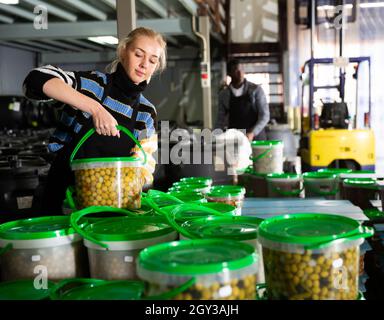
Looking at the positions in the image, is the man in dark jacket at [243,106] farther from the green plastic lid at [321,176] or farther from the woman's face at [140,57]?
the woman's face at [140,57]

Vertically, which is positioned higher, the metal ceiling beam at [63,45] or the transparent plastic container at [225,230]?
the metal ceiling beam at [63,45]

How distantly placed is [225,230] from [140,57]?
128cm

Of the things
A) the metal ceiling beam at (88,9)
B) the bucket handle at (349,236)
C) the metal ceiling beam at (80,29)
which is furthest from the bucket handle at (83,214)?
the metal ceiling beam at (80,29)

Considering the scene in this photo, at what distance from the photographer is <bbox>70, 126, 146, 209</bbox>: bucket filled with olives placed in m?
1.74

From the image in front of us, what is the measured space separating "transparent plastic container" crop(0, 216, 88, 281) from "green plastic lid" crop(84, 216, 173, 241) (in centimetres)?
8

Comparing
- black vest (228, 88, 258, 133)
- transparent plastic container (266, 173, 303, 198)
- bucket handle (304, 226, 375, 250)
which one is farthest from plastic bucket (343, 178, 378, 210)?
black vest (228, 88, 258, 133)

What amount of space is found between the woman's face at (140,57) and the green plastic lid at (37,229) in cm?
100

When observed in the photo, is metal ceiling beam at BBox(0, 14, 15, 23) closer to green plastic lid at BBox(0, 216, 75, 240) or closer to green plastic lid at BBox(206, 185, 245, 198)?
green plastic lid at BBox(206, 185, 245, 198)

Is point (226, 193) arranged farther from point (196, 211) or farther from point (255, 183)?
point (255, 183)

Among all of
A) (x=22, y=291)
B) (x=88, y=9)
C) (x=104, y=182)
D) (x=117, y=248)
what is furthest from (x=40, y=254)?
(x=88, y=9)

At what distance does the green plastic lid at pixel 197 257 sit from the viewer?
0.94 m

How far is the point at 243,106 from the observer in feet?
20.2
